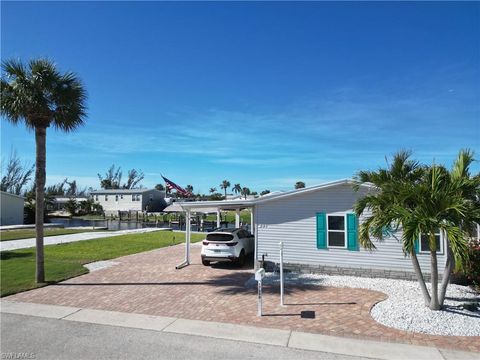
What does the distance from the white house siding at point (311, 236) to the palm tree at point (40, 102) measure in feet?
24.6

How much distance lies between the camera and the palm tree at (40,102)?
11.4m

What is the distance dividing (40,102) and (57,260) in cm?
802

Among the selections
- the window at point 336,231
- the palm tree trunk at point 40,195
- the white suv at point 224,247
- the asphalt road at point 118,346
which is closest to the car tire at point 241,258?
the white suv at point 224,247

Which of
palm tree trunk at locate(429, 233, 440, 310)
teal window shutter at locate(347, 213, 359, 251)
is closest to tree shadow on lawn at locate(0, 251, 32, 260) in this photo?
teal window shutter at locate(347, 213, 359, 251)

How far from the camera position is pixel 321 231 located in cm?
1316

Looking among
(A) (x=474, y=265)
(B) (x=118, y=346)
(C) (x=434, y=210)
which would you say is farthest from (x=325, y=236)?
(B) (x=118, y=346)

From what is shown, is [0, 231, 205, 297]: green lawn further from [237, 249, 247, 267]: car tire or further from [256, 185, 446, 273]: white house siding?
[256, 185, 446, 273]: white house siding

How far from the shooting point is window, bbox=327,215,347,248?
42.5 feet

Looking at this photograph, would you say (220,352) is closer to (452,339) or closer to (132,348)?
(132,348)

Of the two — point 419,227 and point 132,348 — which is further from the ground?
point 419,227

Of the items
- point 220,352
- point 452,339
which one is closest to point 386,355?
point 452,339

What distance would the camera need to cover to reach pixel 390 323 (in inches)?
311

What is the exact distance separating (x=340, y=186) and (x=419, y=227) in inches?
214

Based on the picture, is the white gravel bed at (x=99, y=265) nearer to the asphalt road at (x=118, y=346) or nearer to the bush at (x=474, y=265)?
the asphalt road at (x=118, y=346)
